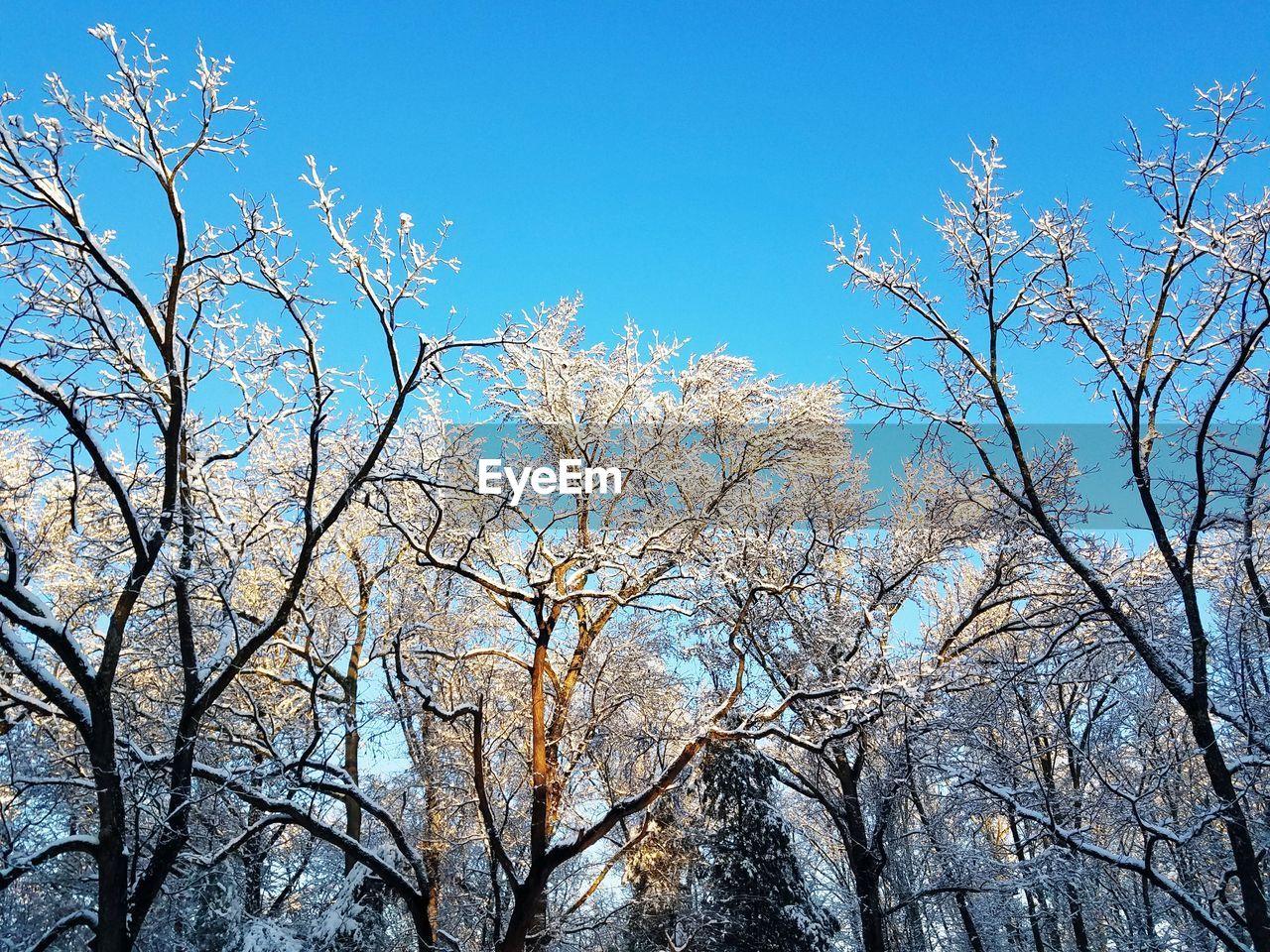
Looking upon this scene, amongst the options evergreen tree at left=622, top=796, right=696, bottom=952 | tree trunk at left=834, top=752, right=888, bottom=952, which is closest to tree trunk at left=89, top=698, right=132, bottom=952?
evergreen tree at left=622, top=796, right=696, bottom=952

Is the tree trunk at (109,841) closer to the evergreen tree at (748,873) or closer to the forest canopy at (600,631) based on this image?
the forest canopy at (600,631)

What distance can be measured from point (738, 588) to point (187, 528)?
7.22 meters

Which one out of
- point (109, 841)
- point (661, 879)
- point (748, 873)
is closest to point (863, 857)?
point (748, 873)

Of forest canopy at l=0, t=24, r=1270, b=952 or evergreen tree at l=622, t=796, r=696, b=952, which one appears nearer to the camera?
forest canopy at l=0, t=24, r=1270, b=952

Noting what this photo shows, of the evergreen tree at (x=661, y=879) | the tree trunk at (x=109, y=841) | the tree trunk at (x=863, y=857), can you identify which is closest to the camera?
the tree trunk at (x=109, y=841)

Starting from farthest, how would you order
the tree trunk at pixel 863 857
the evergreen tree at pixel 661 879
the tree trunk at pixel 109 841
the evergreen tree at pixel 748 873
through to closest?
the evergreen tree at pixel 661 879
the evergreen tree at pixel 748 873
the tree trunk at pixel 863 857
the tree trunk at pixel 109 841

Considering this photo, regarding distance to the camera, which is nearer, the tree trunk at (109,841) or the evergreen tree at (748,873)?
the tree trunk at (109,841)

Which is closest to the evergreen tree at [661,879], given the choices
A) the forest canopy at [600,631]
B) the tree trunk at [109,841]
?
the forest canopy at [600,631]

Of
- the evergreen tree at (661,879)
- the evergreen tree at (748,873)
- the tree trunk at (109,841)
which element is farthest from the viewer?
the evergreen tree at (661,879)

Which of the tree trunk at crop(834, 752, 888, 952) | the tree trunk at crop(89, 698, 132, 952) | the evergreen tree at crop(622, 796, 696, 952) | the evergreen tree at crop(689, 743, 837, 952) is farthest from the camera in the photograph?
the evergreen tree at crop(622, 796, 696, 952)

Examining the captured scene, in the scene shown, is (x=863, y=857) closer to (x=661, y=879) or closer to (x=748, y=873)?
(x=748, y=873)

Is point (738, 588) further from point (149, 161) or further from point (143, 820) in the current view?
point (149, 161)

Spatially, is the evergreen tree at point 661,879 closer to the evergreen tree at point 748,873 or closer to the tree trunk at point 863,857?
the evergreen tree at point 748,873

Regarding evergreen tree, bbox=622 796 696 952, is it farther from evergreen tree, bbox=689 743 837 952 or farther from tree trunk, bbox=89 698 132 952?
tree trunk, bbox=89 698 132 952
